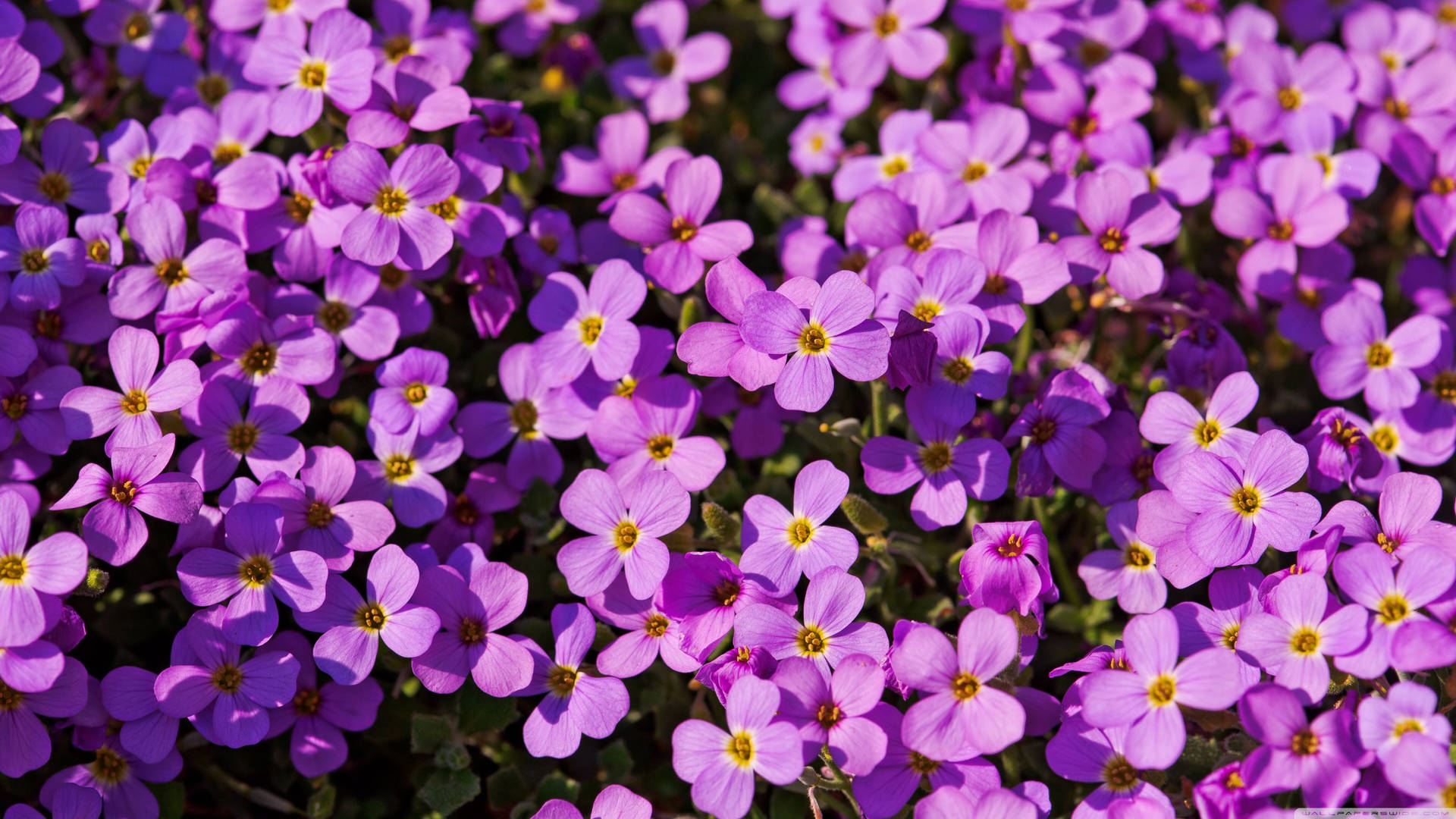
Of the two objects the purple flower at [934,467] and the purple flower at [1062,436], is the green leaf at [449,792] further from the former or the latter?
the purple flower at [1062,436]

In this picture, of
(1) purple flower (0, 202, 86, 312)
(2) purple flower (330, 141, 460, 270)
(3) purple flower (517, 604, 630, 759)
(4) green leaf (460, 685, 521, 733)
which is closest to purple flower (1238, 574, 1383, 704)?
(3) purple flower (517, 604, 630, 759)

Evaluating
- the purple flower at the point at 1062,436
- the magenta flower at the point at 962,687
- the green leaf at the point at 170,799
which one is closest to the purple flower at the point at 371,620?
the green leaf at the point at 170,799

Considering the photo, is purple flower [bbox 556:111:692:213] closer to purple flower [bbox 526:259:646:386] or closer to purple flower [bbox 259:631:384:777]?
purple flower [bbox 526:259:646:386]

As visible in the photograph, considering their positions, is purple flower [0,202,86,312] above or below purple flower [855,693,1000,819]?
above

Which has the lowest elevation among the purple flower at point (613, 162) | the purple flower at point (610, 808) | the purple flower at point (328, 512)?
the purple flower at point (610, 808)

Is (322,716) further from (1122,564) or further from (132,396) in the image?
(1122,564)

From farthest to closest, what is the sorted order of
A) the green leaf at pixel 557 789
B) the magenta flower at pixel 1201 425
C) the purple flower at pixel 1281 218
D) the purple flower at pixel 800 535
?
the purple flower at pixel 1281 218, the green leaf at pixel 557 789, the magenta flower at pixel 1201 425, the purple flower at pixel 800 535

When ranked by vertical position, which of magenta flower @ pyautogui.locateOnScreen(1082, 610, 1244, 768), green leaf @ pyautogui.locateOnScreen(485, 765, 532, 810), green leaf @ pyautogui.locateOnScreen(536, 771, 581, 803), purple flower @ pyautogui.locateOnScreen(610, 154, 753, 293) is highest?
purple flower @ pyautogui.locateOnScreen(610, 154, 753, 293)
